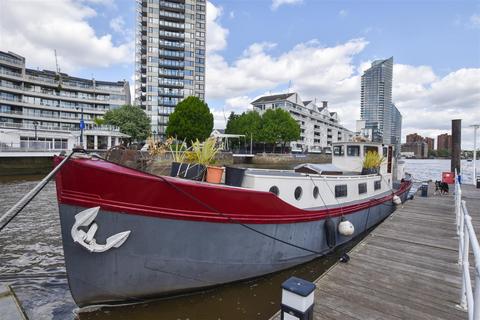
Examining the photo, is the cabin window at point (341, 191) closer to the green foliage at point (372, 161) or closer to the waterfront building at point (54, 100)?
the green foliage at point (372, 161)

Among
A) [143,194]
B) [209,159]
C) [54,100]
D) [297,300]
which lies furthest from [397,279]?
[54,100]

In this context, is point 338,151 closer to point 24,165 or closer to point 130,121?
point 24,165

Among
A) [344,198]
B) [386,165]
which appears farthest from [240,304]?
[386,165]

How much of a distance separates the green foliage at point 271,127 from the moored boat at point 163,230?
52.5 metres

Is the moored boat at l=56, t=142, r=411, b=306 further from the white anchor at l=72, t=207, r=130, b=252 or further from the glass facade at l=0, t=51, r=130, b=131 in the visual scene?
the glass facade at l=0, t=51, r=130, b=131

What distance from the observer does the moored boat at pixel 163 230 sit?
417 cm

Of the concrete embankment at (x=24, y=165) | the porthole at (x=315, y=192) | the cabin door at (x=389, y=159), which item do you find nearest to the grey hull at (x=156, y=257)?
the porthole at (x=315, y=192)

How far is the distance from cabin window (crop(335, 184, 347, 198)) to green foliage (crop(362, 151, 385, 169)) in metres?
2.85

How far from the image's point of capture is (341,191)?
326 inches

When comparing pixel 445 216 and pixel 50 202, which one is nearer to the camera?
pixel 445 216

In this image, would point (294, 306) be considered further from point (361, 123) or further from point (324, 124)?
point (324, 124)

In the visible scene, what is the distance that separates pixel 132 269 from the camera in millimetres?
4488

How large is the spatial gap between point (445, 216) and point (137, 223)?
10893 millimetres

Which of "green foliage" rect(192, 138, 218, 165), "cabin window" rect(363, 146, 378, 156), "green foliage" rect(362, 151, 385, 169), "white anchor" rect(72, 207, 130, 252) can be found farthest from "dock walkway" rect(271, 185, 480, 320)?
"cabin window" rect(363, 146, 378, 156)
